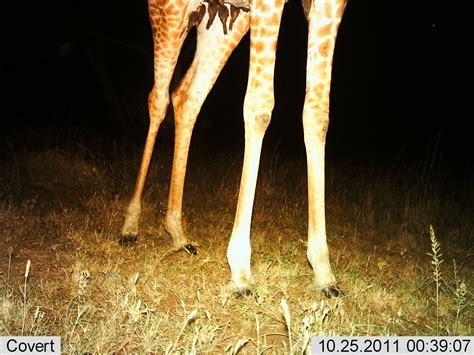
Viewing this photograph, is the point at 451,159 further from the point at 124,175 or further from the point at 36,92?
the point at 36,92

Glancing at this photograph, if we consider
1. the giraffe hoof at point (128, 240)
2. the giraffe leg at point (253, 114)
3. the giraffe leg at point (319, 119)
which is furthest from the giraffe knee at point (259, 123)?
the giraffe hoof at point (128, 240)

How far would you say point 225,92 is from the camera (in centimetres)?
1586

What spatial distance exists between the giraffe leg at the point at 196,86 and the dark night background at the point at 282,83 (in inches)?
136

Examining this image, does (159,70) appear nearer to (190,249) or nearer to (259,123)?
(259,123)

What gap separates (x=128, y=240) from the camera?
4426 millimetres

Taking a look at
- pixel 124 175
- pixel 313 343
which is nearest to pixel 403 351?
pixel 313 343

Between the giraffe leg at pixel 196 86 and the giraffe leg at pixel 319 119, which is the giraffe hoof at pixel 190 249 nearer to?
the giraffe leg at pixel 196 86

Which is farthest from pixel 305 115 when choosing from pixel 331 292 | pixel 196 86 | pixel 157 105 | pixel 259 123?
pixel 157 105

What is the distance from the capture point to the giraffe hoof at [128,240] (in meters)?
4.35

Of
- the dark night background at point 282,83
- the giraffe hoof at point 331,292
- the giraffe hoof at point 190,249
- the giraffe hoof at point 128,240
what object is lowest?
the giraffe hoof at point 331,292

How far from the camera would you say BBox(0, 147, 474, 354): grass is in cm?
279

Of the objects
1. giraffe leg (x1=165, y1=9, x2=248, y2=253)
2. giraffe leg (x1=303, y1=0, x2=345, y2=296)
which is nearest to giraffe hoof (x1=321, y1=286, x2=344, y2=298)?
giraffe leg (x1=303, y1=0, x2=345, y2=296)

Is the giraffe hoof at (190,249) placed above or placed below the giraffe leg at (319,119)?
below

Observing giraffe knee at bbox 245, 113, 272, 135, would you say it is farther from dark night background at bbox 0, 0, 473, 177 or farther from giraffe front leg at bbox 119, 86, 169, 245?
dark night background at bbox 0, 0, 473, 177
